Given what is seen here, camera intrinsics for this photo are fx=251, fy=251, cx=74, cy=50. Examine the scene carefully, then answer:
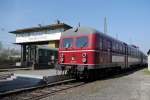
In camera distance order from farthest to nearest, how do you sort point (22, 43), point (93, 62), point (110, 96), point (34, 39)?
1. point (22, 43)
2. point (34, 39)
3. point (93, 62)
4. point (110, 96)

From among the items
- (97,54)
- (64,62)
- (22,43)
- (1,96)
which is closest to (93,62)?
(97,54)

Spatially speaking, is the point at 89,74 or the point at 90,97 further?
the point at 89,74

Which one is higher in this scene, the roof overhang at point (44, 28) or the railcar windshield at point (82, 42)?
the roof overhang at point (44, 28)

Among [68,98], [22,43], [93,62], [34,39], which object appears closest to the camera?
[68,98]

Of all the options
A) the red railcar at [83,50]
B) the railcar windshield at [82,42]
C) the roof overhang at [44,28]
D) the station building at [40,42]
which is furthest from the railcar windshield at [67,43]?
the roof overhang at [44,28]

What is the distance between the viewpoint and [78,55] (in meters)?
15.1

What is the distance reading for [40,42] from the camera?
114ft

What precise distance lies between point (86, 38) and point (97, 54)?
1.17 meters

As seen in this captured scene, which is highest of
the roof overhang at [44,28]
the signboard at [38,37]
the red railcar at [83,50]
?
the roof overhang at [44,28]

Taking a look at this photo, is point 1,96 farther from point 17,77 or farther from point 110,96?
point 17,77

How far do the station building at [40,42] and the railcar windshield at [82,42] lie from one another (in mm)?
15208

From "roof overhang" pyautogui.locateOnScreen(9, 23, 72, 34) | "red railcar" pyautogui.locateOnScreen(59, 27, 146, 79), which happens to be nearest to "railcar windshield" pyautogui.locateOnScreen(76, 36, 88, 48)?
"red railcar" pyautogui.locateOnScreen(59, 27, 146, 79)

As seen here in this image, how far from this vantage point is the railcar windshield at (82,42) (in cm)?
1509

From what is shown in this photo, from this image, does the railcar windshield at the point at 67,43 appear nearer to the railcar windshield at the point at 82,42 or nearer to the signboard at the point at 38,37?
the railcar windshield at the point at 82,42
